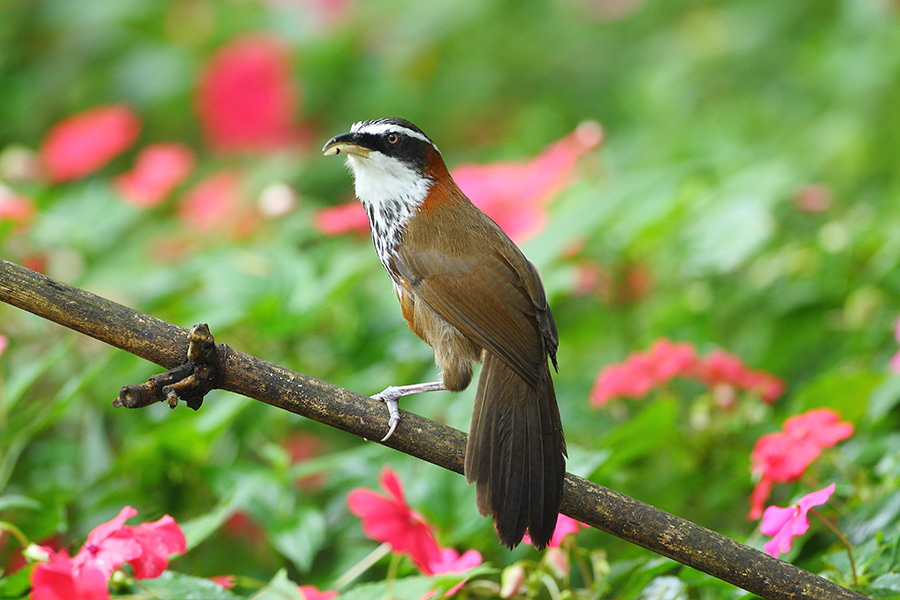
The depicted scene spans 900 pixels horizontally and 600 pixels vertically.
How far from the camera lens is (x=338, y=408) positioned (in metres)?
1.34

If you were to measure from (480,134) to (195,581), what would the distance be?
376 cm

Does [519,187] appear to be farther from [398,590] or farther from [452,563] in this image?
[398,590]

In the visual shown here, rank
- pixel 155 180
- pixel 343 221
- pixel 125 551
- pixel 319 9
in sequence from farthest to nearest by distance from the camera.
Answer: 1. pixel 319 9
2. pixel 155 180
3. pixel 343 221
4. pixel 125 551

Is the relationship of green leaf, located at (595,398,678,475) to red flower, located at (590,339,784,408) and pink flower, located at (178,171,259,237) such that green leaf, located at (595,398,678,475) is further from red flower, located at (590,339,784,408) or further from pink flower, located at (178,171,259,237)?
pink flower, located at (178,171,259,237)

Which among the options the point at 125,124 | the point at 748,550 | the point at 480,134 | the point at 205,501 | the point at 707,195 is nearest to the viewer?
the point at 748,550

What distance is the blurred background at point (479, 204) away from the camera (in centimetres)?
202

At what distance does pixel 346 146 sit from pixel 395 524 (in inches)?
28.0

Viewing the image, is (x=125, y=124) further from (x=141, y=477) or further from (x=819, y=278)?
(x=819, y=278)

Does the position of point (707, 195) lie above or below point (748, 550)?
above

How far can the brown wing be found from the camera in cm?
164

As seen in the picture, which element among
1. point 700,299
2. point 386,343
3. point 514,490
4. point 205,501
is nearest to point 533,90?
point 700,299

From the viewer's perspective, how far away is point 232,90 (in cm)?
431

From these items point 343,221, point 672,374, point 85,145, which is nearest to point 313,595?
point 672,374

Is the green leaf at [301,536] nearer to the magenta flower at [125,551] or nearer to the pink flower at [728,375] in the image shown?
the magenta flower at [125,551]
